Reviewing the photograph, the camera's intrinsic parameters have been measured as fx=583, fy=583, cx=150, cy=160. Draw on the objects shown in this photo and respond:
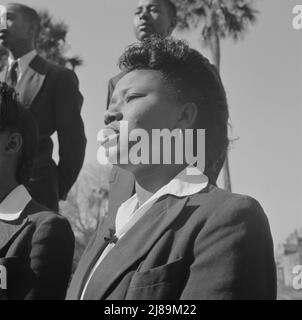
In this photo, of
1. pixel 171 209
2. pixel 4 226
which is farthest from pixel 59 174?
pixel 171 209

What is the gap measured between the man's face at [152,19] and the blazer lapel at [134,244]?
6.24 ft

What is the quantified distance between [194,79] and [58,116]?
1.41 m

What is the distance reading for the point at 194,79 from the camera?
74.5 inches

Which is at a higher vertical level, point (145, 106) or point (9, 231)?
point (145, 106)

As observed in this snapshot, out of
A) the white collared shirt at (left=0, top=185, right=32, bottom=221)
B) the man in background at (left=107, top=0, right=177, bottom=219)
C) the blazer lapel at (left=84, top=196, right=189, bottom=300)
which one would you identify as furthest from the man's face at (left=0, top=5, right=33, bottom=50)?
the blazer lapel at (left=84, top=196, right=189, bottom=300)

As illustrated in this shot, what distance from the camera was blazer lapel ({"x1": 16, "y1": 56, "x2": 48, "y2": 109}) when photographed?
10.3 feet

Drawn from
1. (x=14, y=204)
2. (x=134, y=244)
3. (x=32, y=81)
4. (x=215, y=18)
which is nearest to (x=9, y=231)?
(x=14, y=204)

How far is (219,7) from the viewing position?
37.7ft

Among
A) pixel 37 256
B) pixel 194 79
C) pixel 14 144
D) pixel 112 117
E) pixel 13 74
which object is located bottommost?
pixel 37 256

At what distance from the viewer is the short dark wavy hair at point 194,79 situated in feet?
6.09

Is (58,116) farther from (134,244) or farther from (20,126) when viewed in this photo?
(134,244)

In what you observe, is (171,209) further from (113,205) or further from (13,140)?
(13,140)

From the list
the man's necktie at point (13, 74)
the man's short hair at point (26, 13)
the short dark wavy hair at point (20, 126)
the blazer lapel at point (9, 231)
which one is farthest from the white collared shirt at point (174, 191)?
the man's short hair at point (26, 13)

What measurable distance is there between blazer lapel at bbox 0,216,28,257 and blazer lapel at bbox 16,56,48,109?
1.18 meters
